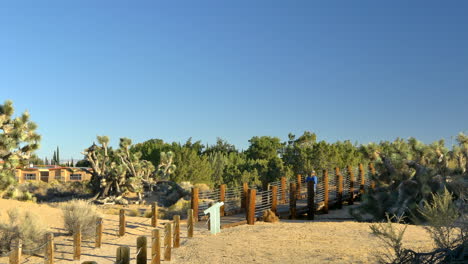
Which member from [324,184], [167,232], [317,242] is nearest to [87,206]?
[167,232]

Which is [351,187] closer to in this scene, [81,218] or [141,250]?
[81,218]

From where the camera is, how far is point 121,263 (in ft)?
22.8

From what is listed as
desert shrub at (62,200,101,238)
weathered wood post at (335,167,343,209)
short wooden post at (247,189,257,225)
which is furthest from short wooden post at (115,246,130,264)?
weathered wood post at (335,167,343,209)

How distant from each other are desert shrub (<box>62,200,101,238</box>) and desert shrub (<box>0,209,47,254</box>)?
145 centimetres

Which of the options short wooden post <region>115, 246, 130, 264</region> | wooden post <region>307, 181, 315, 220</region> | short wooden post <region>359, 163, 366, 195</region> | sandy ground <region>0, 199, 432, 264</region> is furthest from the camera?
short wooden post <region>359, 163, 366, 195</region>

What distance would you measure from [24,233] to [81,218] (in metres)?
2.00

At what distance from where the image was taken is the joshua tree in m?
21.0

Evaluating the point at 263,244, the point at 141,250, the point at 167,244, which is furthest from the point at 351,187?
the point at 141,250

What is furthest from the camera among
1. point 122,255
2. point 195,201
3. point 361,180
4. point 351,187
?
point 361,180

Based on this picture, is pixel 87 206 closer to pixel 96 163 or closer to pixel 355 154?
pixel 96 163

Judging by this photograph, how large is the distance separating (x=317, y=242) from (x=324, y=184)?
971cm

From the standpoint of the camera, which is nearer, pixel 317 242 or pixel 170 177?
pixel 317 242

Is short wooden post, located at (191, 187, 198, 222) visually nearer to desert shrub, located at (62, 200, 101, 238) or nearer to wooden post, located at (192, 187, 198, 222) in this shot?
wooden post, located at (192, 187, 198, 222)

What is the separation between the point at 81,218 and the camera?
14.4 metres
